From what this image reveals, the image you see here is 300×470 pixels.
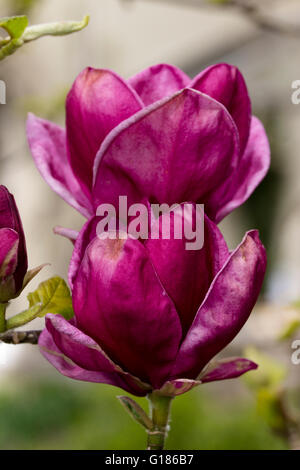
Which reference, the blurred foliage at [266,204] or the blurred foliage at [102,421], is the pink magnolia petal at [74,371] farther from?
the blurred foliage at [266,204]

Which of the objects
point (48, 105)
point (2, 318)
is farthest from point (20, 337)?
point (48, 105)

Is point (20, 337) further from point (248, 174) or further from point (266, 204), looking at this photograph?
point (266, 204)

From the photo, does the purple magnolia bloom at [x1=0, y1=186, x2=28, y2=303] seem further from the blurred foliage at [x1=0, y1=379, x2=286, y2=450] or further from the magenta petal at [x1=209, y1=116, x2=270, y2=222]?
the blurred foliage at [x1=0, y1=379, x2=286, y2=450]

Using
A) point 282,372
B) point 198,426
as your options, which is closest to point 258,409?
point 282,372

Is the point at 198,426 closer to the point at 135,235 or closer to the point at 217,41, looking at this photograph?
the point at 135,235

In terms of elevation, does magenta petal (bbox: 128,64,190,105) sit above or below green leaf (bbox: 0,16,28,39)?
below

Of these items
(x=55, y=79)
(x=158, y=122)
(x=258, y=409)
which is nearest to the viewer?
(x=158, y=122)


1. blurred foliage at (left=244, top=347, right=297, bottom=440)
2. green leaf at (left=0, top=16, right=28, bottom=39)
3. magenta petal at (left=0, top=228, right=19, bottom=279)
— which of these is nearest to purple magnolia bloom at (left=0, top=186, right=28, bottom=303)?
magenta petal at (left=0, top=228, right=19, bottom=279)

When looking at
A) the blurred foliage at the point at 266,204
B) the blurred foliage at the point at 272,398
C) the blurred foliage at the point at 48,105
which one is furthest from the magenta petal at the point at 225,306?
the blurred foliage at the point at 266,204
